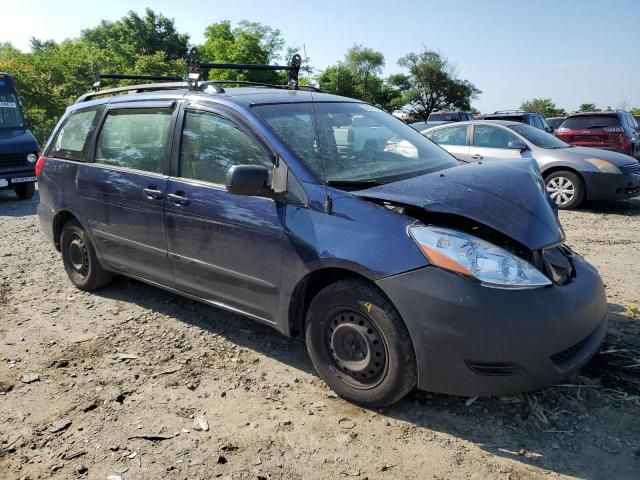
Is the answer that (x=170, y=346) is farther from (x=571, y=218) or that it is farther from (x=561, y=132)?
(x=561, y=132)

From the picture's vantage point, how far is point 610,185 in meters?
8.38

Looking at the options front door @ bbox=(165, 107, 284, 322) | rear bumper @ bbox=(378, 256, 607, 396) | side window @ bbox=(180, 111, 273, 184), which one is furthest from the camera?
side window @ bbox=(180, 111, 273, 184)

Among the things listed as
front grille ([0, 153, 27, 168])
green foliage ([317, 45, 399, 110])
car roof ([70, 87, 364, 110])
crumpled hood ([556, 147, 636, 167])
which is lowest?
front grille ([0, 153, 27, 168])

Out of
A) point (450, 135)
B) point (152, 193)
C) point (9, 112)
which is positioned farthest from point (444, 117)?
point (152, 193)

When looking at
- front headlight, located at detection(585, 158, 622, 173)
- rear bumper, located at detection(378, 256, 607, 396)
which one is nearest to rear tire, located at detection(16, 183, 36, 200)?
rear bumper, located at detection(378, 256, 607, 396)

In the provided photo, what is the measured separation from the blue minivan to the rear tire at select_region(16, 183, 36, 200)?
7.39 m

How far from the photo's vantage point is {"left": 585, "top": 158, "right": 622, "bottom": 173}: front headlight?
27.6 feet

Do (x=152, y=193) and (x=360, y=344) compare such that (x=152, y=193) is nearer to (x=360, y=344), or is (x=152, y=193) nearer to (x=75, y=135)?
(x=75, y=135)

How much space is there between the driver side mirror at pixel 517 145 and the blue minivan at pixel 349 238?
5.65 meters

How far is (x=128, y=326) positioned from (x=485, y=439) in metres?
2.85

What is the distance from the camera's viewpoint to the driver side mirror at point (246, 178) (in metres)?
2.97

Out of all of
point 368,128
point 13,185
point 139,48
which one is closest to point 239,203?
point 368,128

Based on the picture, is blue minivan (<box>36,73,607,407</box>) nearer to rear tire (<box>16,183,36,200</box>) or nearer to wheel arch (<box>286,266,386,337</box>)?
wheel arch (<box>286,266,386,337</box>)

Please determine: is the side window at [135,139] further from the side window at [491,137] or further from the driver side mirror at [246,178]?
the side window at [491,137]
